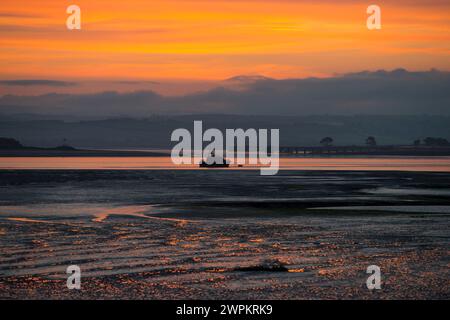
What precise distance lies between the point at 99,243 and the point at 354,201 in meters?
20.8

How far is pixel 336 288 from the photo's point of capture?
735 inches

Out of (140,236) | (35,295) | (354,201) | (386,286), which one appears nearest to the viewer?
(35,295)

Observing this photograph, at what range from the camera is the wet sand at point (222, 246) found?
61.1 ft

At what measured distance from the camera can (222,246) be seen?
25.1m

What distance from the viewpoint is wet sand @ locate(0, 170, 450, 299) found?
733 inches
